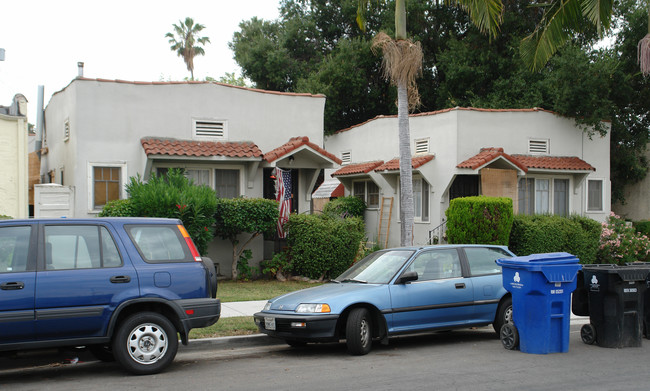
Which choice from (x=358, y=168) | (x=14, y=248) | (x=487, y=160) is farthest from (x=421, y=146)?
(x=14, y=248)

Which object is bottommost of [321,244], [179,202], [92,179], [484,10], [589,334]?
[589,334]

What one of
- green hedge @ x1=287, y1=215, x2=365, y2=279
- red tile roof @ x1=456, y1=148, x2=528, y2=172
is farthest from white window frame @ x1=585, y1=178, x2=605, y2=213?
green hedge @ x1=287, y1=215, x2=365, y2=279

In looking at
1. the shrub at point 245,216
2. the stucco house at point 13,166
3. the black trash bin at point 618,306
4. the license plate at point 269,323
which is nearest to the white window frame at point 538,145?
the shrub at point 245,216

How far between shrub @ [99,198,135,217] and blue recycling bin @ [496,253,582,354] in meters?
8.42

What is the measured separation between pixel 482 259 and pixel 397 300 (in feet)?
5.98

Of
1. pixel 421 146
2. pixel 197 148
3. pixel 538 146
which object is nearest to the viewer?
pixel 197 148

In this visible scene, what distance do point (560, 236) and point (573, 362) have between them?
32.5 ft

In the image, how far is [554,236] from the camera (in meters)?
16.9

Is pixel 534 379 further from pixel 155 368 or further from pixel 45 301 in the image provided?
pixel 45 301

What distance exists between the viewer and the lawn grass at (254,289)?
41.0 ft

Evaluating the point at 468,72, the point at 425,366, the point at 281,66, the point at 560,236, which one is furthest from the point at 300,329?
the point at 281,66

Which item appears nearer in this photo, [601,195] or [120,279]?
[120,279]

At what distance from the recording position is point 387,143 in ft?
69.5

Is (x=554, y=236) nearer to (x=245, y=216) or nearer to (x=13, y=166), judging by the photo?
(x=245, y=216)
